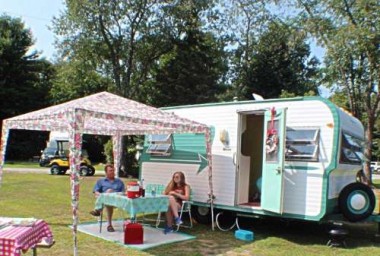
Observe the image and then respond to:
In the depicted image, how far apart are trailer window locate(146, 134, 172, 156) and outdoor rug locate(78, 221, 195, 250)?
77.1 inches

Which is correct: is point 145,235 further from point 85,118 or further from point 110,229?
point 85,118

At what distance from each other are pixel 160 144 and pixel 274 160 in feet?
11.0

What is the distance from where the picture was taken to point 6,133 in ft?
24.2

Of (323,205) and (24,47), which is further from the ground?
(24,47)

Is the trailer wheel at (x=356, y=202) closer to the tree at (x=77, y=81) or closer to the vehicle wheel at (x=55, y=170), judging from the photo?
the vehicle wheel at (x=55, y=170)

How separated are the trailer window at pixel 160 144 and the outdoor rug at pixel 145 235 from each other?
196cm

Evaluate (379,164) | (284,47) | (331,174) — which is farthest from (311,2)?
(379,164)

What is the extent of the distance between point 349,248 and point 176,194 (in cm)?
319

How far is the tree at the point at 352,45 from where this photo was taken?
15195 mm

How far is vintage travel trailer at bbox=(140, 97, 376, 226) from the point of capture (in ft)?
22.9

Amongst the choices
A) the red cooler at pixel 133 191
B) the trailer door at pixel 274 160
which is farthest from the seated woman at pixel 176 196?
the trailer door at pixel 274 160

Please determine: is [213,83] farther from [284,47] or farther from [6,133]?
[6,133]

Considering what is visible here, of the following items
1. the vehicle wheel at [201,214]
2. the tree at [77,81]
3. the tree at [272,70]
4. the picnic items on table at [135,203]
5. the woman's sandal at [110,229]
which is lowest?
the woman's sandal at [110,229]

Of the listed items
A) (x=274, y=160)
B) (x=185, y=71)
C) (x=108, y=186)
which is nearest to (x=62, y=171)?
(x=185, y=71)
